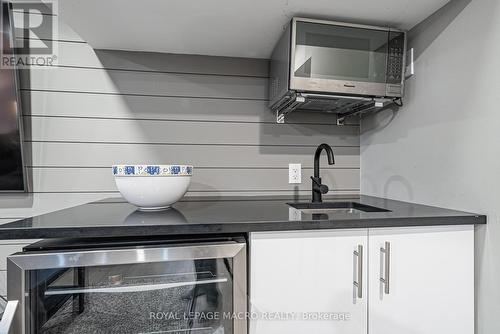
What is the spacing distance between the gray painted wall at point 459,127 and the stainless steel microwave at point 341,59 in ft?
0.42

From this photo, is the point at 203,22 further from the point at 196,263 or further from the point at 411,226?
the point at 411,226

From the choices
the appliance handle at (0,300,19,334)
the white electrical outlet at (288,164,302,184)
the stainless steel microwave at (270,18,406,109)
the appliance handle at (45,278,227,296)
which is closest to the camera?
the appliance handle at (0,300,19,334)

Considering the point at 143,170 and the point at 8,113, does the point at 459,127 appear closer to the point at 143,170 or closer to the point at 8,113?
the point at 143,170

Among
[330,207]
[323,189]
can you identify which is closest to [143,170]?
[323,189]

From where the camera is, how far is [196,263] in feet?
3.13

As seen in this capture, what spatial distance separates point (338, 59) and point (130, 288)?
1288mm

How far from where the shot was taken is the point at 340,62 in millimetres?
1277

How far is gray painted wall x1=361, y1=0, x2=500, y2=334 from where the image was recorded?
0.99 metres

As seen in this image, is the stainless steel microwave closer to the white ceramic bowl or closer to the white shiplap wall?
the white shiplap wall

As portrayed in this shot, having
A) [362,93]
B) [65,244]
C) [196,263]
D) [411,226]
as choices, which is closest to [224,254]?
[196,263]

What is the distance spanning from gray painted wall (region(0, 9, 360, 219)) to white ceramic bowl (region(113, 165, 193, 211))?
0.47m
